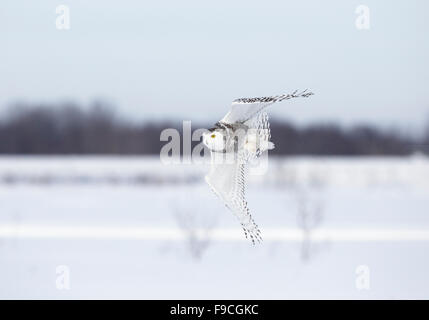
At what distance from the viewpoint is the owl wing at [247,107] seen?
5.17 feet

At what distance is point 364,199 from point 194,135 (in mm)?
6679

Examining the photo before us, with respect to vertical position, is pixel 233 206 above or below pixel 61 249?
above

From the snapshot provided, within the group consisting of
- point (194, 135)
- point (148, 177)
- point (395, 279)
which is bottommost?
point (395, 279)

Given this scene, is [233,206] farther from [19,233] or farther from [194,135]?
[19,233]

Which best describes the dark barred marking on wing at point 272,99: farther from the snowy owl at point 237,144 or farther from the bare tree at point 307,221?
the bare tree at point 307,221

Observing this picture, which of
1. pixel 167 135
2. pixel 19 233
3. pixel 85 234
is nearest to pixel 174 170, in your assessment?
pixel 85 234

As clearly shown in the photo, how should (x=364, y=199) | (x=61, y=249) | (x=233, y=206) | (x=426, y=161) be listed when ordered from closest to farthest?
(x=233, y=206)
(x=61, y=249)
(x=364, y=199)
(x=426, y=161)

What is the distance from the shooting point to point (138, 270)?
5133mm

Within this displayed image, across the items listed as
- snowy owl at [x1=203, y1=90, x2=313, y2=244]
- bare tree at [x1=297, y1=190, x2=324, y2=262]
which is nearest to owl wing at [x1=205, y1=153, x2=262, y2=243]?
snowy owl at [x1=203, y1=90, x2=313, y2=244]

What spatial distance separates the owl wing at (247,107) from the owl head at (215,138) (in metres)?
0.07

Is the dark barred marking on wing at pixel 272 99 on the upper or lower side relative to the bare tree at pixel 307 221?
upper

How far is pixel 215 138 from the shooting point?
1.56 metres

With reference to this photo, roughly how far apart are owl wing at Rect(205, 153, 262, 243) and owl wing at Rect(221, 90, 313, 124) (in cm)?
13

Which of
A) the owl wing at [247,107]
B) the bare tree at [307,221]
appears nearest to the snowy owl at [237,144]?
the owl wing at [247,107]
